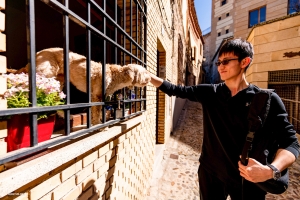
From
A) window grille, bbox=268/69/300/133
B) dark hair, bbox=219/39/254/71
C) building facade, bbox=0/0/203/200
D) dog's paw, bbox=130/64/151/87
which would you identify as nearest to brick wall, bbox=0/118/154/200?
building facade, bbox=0/0/203/200

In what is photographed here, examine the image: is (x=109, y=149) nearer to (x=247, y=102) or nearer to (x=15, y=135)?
(x=15, y=135)

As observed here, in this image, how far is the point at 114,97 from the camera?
2.17 metres

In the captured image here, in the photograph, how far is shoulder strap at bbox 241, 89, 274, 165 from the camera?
1.46 meters

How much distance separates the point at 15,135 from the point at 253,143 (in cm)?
193

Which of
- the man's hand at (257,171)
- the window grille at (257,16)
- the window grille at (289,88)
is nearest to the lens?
the man's hand at (257,171)

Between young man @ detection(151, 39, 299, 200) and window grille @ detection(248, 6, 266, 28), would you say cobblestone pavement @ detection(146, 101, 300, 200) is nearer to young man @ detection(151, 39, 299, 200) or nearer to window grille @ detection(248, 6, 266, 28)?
young man @ detection(151, 39, 299, 200)

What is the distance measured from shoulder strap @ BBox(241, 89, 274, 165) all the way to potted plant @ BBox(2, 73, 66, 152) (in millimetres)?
1623

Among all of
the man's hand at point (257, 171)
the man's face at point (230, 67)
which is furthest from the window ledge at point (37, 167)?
the man's face at point (230, 67)

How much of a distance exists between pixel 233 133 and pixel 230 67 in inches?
29.2

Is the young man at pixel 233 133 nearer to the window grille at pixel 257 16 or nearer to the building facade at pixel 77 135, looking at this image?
the building facade at pixel 77 135

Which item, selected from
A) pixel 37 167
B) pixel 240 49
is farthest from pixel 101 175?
pixel 240 49

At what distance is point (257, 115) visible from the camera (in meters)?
1.49

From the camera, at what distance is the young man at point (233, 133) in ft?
4.84

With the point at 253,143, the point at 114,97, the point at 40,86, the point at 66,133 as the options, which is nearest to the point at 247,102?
the point at 253,143
